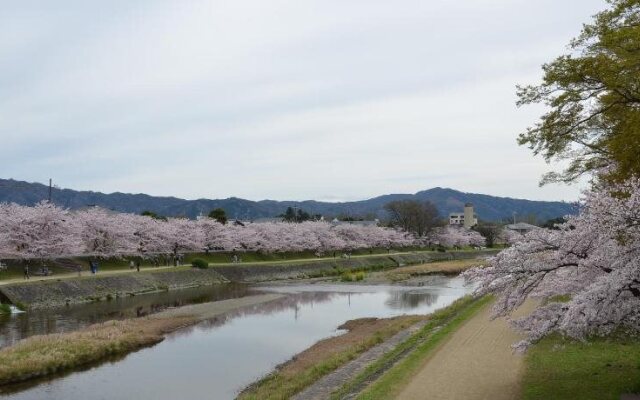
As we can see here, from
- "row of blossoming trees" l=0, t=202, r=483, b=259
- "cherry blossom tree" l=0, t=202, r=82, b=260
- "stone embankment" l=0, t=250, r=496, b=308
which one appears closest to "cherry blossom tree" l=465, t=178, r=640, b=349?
"stone embankment" l=0, t=250, r=496, b=308

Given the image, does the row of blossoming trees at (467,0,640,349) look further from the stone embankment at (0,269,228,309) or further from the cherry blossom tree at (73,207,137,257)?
the cherry blossom tree at (73,207,137,257)

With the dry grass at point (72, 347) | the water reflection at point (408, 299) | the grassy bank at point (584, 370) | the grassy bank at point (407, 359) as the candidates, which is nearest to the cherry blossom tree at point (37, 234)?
the dry grass at point (72, 347)

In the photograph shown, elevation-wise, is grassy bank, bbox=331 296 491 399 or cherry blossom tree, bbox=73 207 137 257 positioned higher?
cherry blossom tree, bbox=73 207 137 257

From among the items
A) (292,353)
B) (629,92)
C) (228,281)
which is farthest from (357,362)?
(228,281)

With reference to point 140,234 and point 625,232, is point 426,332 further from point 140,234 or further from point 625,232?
point 140,234

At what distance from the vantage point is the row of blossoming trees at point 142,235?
4559cm

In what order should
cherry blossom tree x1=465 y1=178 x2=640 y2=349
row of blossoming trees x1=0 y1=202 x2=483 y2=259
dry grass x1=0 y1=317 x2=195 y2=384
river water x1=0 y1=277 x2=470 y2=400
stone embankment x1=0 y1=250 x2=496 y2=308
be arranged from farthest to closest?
1. row of blossoming trees x1=0 y1=202 x2=483 y2=259
2. stone embankment x1=0 y1=250 x2=496 y2=308
3. dry grass x1=0 y1=317 x2=195 y2=384
4. river water x1=0 y1=277 x2=470 y2=400
5. cherry blossom tree x1=465 y1=178 x2=640 y2=349

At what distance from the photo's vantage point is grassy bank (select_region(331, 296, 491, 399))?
Result: 12930 mm

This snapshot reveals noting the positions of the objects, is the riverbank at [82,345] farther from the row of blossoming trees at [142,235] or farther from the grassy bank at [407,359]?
the row of blossoming trees at [142,235]

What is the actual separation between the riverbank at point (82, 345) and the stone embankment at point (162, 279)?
1006 centimetres

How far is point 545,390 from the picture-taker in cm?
1181

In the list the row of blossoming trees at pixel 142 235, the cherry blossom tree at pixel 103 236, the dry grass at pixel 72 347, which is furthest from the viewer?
the cherry blossom tree at pixel 103 236

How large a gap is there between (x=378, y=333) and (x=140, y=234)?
150ft

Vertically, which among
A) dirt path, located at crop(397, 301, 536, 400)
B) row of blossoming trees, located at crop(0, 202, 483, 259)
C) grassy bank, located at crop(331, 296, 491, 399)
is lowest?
grassy bank, located at crop(331, 296, 491, 399)
